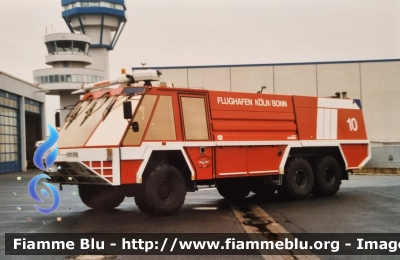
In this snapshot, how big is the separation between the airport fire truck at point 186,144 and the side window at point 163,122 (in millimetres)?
22

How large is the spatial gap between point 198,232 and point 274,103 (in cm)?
562

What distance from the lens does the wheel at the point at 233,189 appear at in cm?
1428

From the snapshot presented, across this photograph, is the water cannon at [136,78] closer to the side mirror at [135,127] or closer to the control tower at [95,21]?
the side mirror at [135,127]

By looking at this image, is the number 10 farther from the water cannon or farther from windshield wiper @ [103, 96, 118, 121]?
windshield wiper @ [103, 96, 118, 121]

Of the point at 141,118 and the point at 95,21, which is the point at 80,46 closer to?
the point at 95,21

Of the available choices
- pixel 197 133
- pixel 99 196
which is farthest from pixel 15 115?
pixel 197 133

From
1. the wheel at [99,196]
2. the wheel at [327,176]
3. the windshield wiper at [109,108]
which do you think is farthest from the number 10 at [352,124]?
the windshield wiper at [109,108]

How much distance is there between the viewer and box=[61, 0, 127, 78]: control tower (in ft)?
315

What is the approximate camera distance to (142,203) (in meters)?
11.5

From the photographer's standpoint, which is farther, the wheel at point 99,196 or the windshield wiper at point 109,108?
the wheel at point 99,196

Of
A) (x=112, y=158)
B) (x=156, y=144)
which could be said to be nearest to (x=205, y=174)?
(x=156, y=144)

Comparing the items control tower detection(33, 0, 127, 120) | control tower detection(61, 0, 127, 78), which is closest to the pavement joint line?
control tower detection(33, 0, 127, 120)

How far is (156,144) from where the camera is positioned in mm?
10977

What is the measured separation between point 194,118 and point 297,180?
3977mm
